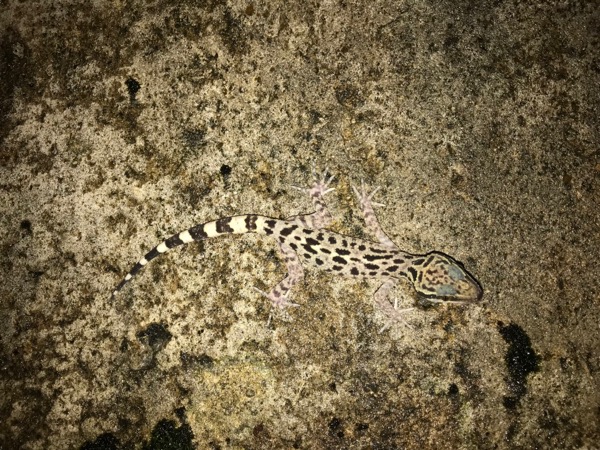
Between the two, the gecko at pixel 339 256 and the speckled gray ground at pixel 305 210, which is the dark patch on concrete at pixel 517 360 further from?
the gecko at pixel 339 256

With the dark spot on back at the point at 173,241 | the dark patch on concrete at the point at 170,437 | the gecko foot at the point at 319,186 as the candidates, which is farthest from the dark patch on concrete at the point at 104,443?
the gecko foot at the point at 319,186

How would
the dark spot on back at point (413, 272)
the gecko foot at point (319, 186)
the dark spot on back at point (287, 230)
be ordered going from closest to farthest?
1. the dark spot on back at point (413, 272)
2. the dark spot on back at point (287, 230)
3. the gecko foot at point (319, 186)

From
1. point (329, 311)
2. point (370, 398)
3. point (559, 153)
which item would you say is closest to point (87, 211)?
point (329, 311)

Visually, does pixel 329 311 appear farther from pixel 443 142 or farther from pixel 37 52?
pixel 37 52

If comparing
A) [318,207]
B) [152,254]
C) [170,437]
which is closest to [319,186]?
[318,207]

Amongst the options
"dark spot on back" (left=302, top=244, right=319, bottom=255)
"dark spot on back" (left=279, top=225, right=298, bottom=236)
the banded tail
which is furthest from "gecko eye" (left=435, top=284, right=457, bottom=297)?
the banded tail

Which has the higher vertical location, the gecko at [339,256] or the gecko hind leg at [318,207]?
the gecko hind leg at [318,207]
